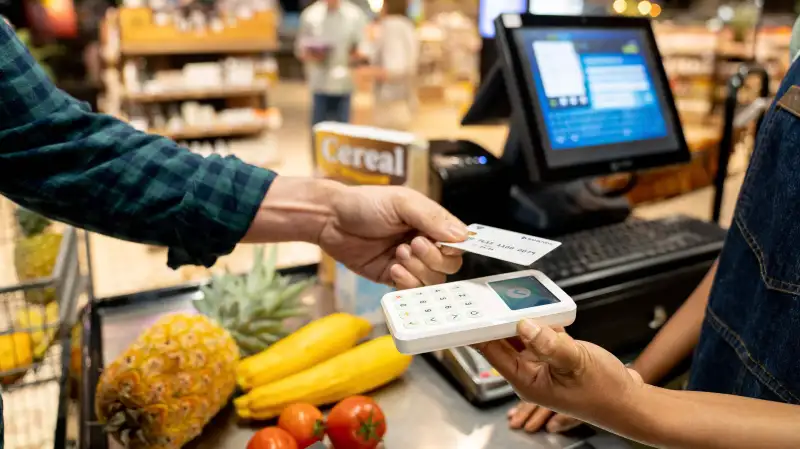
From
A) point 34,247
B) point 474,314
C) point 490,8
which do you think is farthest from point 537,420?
point 490,8

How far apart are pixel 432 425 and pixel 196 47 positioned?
4839 mm

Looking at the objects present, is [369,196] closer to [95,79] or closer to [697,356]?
[697,356]

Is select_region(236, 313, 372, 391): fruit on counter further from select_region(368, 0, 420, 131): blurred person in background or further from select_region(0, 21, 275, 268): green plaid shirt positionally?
select_region(368, 0, 420, 131): blurred person in background

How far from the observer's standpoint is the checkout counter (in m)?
1.16

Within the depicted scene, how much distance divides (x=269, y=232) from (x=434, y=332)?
539 millimetres

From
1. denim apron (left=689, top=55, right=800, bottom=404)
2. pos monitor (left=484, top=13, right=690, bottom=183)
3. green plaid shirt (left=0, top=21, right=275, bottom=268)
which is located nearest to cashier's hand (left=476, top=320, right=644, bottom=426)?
denim apron (left=689, top=55, right=800, bottom=404)

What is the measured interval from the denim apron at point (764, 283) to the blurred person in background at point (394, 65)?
6.50 metres

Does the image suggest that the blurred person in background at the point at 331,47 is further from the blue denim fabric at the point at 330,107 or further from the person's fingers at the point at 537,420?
the person's fingers at the point at 537,420

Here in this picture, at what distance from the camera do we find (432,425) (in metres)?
1.10

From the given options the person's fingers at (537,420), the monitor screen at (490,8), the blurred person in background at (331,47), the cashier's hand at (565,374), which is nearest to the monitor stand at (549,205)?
the person's fingers at (537,420)

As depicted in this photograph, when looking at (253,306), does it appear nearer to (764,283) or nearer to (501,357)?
(501,357)

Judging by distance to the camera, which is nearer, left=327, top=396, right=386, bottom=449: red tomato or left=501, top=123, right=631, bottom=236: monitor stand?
left=327, top=396, right=386, bottom=449: red tomato

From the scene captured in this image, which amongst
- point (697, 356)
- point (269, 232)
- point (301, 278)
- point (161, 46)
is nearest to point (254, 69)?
point (161, 46)

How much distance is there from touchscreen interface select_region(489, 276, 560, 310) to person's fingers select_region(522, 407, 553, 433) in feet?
1.09
